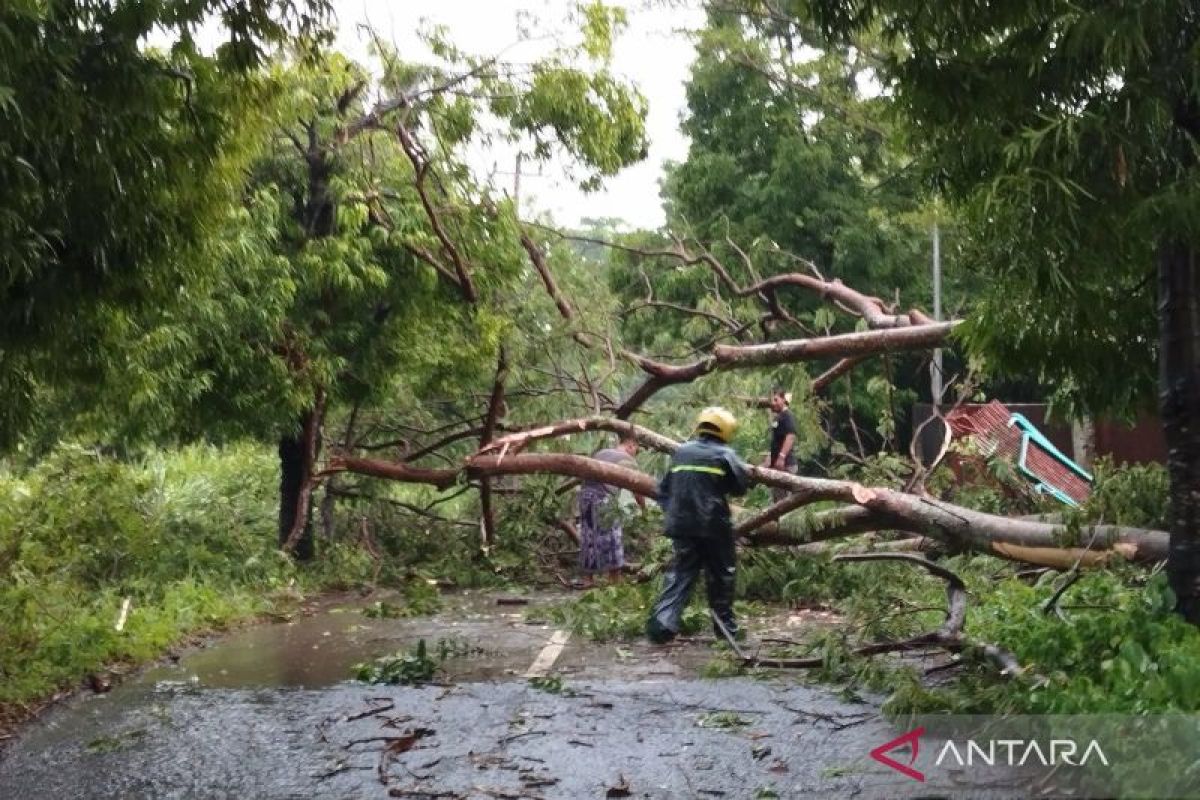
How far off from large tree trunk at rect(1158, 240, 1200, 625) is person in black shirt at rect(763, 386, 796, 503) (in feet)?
22.4

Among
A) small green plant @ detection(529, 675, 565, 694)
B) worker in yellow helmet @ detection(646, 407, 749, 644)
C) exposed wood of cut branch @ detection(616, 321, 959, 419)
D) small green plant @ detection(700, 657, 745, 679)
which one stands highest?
exposed wood of cut branch @ detection(616, 321, 959, 419)

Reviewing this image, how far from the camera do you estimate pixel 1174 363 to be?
523 centimetres

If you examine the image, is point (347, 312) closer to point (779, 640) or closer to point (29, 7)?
point (779, 640)

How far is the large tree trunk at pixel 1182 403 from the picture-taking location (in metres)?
5.17

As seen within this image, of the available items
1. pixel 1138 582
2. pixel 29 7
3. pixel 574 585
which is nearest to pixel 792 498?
pixel 1138 582

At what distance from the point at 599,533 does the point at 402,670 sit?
5023mm

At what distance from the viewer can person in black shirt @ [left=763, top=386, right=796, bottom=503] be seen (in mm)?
12227

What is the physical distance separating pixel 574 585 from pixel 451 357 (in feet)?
8.81

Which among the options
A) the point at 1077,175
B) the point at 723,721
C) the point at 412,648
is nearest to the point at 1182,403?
the point at 1077,175

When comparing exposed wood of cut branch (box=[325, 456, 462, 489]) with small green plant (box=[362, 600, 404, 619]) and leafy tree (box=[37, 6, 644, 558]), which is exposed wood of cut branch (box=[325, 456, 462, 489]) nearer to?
leafy tree (box=[37, 6, 644, 558])

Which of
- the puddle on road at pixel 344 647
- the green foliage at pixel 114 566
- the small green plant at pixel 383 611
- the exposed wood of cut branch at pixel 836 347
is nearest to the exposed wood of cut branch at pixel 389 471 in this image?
the green foliage at pixel 114 566

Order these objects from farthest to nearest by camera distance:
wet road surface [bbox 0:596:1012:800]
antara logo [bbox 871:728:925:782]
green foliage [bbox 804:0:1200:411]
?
wet road surface [bbox 0:596:1012:800], antara logo [bbox 871:728:925:782], green foliage [bbox 804:0:1200:411]

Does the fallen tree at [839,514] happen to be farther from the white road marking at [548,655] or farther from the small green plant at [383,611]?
the white road marking at [548,655]

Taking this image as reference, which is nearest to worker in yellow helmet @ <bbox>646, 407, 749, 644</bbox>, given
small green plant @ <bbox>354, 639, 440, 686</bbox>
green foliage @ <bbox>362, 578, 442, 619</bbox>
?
small green plant @ <bbox>354, 639, 440, 686</bbox>
